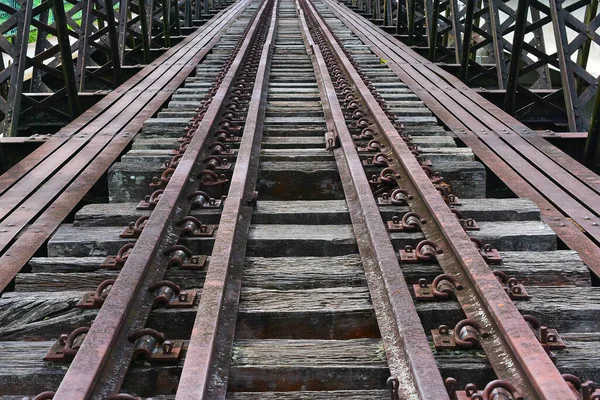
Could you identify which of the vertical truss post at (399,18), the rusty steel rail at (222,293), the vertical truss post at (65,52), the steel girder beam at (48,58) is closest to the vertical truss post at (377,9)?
the vertical truss post at (399,18)

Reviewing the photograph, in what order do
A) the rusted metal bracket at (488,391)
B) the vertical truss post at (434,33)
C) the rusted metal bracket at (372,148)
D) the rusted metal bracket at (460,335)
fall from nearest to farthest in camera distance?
the rusted metal bracket at (488,391)
the rusted metal bracket at (460,335)
the rusted metal bracket at (372,148)
the vertical truss post at (434,33)

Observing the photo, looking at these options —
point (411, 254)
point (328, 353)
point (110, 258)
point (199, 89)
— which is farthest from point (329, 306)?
point (199, 89)

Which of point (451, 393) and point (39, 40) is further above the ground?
point (39, 40)

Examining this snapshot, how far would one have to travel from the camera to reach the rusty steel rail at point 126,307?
1887 millimetres

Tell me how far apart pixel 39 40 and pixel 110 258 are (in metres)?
6.32

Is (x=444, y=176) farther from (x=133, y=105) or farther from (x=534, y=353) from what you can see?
(x=133, y=105)

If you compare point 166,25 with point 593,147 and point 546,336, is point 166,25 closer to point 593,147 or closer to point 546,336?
point 593,147

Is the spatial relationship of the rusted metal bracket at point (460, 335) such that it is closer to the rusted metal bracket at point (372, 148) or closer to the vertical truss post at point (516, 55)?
the rusted metal bracket at point (372, 148)

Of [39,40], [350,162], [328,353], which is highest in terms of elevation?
[39,40]

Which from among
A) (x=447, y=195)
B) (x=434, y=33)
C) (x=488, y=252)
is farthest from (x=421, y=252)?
(x=434, y=33)

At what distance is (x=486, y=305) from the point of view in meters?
2.29

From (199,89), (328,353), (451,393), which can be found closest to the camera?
(451,393)

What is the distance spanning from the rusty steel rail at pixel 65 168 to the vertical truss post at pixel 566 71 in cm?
353

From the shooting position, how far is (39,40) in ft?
27.4
